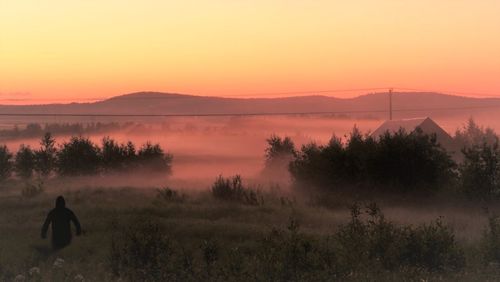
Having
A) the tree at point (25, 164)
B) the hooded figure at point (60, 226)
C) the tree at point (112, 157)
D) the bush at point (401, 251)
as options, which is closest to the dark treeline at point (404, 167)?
the bush at point (401, 251)

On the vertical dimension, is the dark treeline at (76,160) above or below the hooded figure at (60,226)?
below

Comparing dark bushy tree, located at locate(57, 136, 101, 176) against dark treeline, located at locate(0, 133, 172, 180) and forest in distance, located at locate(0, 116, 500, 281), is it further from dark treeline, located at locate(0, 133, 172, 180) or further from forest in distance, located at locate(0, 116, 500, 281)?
forest in distance, located at locate(0, 116, 500, 281)

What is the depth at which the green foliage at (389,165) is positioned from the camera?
26.4 metres

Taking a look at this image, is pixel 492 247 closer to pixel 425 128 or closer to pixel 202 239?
pixel 202 239

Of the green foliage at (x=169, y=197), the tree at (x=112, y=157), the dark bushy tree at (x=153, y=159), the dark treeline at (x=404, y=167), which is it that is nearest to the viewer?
the dark treeline at (x=404, y=167)

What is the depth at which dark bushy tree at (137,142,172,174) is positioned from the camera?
5491 centimetres

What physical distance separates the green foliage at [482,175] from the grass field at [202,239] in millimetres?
670

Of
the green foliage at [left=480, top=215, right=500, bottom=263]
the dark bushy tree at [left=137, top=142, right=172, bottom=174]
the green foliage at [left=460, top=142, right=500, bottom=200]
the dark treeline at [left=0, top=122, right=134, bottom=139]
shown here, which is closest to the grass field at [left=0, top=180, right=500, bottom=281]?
the green foliage at [left=480, top=215, right=500, bottom=263]

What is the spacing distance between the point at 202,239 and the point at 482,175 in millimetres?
13504

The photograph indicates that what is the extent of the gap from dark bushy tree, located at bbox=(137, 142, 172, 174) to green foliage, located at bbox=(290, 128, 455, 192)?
28709mm

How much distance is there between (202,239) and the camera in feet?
48.5

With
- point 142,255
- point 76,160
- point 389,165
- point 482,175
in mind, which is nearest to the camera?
point 142,255

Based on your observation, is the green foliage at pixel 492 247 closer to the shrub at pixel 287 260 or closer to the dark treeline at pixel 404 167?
the shrub at pixel 287 260

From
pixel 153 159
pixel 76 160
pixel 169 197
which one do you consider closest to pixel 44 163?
pixel 76 160
